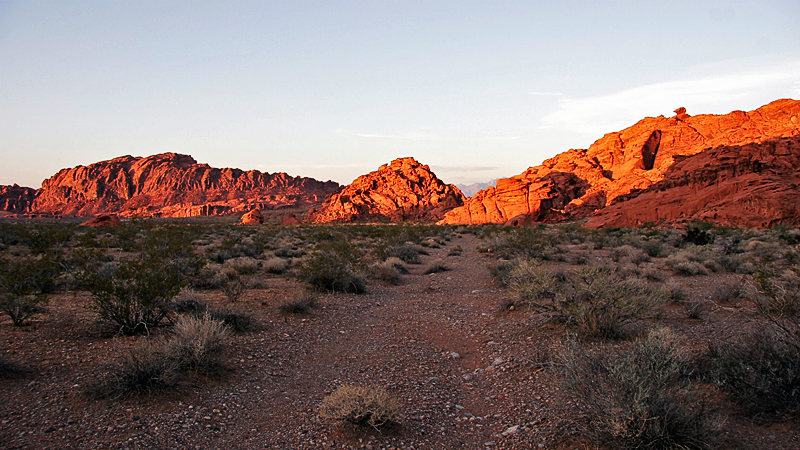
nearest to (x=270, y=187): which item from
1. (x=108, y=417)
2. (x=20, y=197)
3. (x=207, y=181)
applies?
(x=207, y=181)

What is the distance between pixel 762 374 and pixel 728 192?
3931 centimetres

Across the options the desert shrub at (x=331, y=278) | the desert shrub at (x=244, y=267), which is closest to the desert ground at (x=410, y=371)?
the desert shrub at (x=331, y=278)

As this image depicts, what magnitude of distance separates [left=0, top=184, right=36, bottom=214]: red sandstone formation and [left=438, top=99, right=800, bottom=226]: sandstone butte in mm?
167880

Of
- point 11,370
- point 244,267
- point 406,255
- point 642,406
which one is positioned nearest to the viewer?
point 642,406

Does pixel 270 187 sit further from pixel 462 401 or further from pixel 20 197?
pixel 462 401

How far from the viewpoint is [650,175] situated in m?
61.1

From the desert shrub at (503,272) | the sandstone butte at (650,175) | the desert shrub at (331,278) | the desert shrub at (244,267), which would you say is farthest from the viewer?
the sandstone butte at (650,175)

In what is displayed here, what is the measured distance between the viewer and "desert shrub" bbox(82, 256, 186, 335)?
6.29 m

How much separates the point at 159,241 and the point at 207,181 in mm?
184953

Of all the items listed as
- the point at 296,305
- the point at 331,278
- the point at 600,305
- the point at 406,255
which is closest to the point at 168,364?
the point at 296,305

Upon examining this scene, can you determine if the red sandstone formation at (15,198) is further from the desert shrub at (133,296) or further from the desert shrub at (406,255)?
the desert shrub at (133,296)

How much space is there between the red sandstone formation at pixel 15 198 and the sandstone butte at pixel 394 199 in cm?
12916

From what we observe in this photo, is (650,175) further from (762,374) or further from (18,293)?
(18,293)

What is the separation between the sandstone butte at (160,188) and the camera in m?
156
